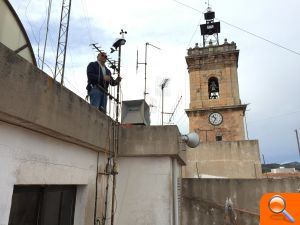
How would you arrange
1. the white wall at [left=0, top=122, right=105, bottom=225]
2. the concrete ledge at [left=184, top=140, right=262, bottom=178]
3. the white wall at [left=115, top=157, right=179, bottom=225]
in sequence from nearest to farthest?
1. the white wall at [left=0, top=122, right=105, bottom=225]
2. the white wall at [left=115, top=157, right=179, bottom=225]
3. the concrete ledge at [left=184, top=140, right=262, bottom=178]

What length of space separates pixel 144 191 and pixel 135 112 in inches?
61.9

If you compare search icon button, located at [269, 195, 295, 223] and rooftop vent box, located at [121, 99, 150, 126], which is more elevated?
rooftop vent box, located at [121, 99, 150, 126]

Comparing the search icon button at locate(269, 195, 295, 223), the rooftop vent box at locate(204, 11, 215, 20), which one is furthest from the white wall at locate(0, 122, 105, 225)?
the rooftop vent box at locate(204, 11, 215, 20)

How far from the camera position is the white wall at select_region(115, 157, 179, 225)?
191 inches

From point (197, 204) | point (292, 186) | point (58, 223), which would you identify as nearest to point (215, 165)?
point (292, 186)

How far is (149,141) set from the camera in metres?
5.03

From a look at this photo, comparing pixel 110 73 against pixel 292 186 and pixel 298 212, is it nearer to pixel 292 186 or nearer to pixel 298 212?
pixel 298 212

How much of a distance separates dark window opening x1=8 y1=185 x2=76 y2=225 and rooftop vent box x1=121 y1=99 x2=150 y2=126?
1.87 meters

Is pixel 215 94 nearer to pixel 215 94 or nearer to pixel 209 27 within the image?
pixel 215 94

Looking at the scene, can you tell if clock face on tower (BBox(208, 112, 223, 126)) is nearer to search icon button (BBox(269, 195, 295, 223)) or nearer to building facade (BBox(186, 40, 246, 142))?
building facade (BBox(186, 40, 246, 142))

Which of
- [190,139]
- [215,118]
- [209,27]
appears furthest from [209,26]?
[190,139]

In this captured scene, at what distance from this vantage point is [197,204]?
7.21 metres

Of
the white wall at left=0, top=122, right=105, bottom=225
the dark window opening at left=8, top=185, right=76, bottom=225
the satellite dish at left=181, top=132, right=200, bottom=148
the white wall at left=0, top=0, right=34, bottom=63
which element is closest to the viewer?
the white wall at left=0, top=122, right=105, bottom=225

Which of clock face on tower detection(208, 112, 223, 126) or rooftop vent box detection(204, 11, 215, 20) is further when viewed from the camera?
rooftop vent box detection(204, 11, 215, 20)
